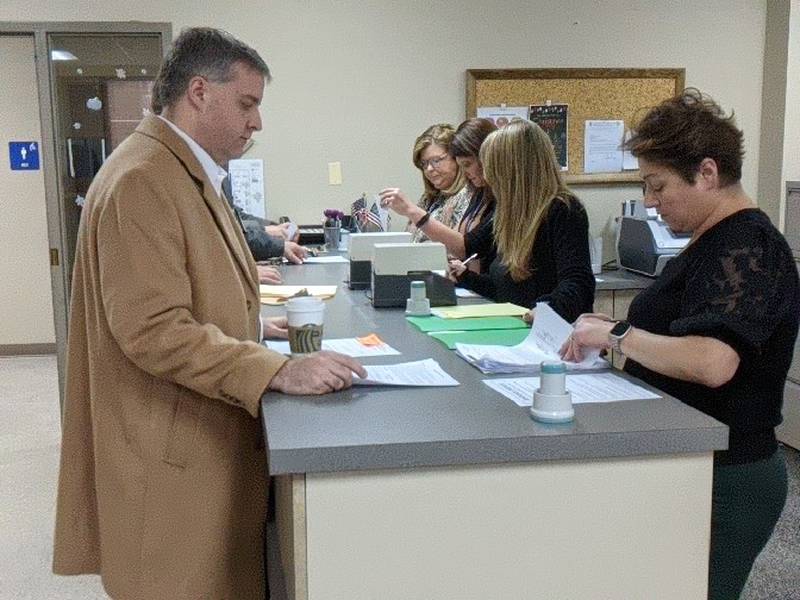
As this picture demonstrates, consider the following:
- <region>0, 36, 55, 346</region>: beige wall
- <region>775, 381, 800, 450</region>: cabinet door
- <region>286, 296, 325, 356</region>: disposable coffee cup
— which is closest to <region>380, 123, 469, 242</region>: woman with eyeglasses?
<region>775, 381, 800, 450</region>: cabinet door

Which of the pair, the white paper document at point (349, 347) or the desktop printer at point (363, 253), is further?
the desktop printer at point (363, 253)

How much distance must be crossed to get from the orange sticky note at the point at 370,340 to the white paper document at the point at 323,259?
1.69 m

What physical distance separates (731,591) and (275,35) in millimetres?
3720

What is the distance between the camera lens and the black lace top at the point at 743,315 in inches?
60.1

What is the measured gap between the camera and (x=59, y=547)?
5.41 feet

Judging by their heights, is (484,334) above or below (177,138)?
below

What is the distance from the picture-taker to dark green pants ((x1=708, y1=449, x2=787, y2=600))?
1602 mm

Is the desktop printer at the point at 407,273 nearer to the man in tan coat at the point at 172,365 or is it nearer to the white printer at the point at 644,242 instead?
the man in tan coat at the point at 172,365

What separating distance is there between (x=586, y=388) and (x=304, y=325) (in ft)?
1.82

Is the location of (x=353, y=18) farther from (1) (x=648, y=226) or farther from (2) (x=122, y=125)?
(1) (x=648, y=226)

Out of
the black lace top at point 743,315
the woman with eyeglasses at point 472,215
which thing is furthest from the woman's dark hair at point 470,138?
the black lace top at point 743,315

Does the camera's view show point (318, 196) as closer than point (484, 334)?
No

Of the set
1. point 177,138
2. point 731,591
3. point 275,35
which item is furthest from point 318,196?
point 731,591

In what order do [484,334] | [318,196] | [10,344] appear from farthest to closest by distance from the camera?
[10,344] → [318,196] → [484,334]
